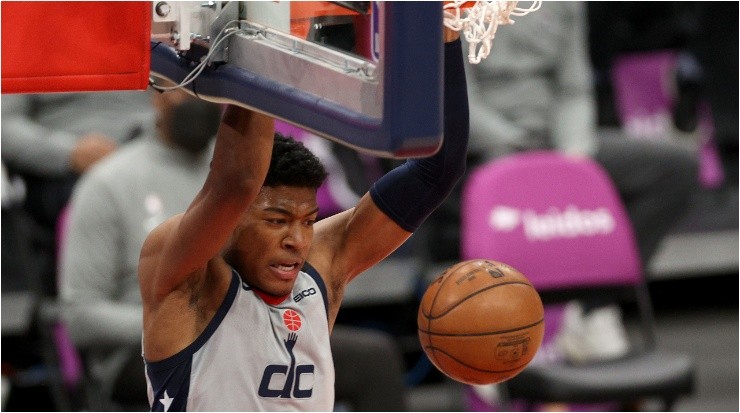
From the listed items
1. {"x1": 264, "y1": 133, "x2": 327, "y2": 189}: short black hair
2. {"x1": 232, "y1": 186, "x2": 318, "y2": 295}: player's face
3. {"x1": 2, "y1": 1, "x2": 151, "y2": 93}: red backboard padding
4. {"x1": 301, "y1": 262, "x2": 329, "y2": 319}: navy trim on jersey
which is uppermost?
{"x1": 2, "y1": 1, "x2": 151, "y2": 93}: red backboard padding

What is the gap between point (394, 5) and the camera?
2043mm

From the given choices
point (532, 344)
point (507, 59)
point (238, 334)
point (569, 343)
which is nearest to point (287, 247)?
point (238, 334)

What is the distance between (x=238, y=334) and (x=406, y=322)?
3.11 m

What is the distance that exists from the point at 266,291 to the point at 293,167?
286 mm

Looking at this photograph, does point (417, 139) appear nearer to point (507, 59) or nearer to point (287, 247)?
point (287, 247)

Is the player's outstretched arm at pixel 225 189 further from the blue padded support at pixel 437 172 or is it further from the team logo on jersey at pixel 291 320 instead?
the blue padded support at pixel 437 172

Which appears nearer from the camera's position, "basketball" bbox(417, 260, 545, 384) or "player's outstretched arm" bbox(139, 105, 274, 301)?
"player's outstretched arm" bbox(139, 105, 274, 301)

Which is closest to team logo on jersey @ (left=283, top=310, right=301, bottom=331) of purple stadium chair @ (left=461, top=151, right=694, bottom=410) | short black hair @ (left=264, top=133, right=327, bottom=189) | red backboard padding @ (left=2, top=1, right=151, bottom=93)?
short black hair @ (left=264, top=133, right=327, bottom=189)

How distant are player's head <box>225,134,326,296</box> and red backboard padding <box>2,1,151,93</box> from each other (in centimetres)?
47

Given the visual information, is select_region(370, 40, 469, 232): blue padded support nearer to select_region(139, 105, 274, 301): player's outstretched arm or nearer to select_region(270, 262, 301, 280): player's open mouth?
select_region(270, 262, 301, 280): player's open mouth

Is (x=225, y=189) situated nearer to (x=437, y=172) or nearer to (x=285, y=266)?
(x=285, y=266)

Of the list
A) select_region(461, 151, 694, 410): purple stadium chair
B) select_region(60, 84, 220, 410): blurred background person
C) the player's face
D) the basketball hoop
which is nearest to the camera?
the basketball hoop

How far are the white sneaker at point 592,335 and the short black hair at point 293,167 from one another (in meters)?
2.54

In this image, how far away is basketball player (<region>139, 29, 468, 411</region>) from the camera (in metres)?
2.73
